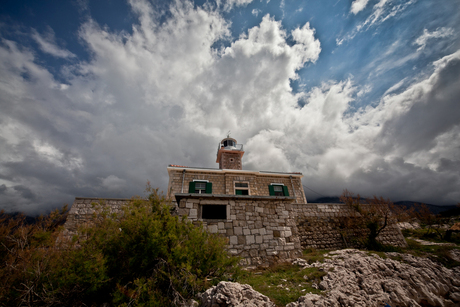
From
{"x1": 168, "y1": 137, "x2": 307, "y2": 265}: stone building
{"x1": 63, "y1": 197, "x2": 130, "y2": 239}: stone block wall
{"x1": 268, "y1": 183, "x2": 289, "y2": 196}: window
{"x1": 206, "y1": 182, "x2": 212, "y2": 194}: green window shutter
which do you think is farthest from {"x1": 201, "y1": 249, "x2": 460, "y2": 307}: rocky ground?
{"x1": 206, "y1": 182, "x2": 212, "y2": 194}: green window shutter

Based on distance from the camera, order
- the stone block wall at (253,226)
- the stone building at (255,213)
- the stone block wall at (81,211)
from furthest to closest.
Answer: the stone block wall at (81,211), the stone building at (255,213), the stone block wall at (253,226)

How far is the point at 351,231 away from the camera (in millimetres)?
10695

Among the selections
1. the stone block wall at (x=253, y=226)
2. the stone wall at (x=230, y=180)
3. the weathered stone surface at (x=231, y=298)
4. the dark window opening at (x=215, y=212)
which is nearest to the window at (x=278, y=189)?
the stone wall at (x=230, y=180)

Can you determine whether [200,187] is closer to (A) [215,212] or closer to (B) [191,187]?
(B) [191,187]

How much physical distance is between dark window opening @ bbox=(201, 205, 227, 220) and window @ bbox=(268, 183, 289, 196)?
8.03 metres

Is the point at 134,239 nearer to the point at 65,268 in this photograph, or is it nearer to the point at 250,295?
the point at 65,268

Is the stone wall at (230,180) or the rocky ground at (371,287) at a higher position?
the stone wall at (230,180)

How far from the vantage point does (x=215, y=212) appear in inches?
307

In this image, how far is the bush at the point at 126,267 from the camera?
3160 mm

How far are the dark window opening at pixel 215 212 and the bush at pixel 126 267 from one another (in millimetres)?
2879

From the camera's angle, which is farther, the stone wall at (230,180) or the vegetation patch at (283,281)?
the stone wall at (230,180)

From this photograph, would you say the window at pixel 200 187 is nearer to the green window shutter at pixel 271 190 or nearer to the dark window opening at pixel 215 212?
the green window shutter at pixel 271 190

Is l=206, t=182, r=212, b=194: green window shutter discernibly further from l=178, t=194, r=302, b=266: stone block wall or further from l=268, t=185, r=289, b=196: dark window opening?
l=178, t=194, r=302, b=266: stone block wall

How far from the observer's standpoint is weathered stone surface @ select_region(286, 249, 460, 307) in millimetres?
4043
